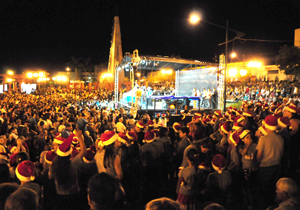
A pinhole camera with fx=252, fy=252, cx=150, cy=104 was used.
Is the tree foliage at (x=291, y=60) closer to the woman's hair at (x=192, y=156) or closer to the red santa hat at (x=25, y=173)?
the woman's hair at (x=192, y=156)

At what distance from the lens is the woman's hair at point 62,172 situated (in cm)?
320

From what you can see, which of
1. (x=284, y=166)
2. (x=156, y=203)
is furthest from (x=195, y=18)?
(x=156, y=203)

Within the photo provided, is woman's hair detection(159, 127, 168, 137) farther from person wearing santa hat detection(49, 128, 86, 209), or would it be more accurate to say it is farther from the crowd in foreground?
person wearing santa hat detection(49, 128, 86, 209)

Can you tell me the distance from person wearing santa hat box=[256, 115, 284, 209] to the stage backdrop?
1480 centimetres

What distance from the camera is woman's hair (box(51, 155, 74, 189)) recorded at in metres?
3.20

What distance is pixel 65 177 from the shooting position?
3.22 metres

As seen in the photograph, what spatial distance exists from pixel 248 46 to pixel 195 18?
35.4m

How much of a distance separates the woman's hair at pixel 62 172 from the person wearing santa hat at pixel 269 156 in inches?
116

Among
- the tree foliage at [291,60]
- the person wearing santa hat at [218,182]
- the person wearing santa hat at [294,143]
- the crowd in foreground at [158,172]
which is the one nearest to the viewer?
the crowd in foreground at [158,172]

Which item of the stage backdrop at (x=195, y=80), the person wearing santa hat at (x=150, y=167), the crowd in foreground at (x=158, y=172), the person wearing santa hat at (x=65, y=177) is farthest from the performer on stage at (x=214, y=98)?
the person wearing santa hat at (x=65, y=177)

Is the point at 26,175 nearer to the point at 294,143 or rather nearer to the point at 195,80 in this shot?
the point at 294,143

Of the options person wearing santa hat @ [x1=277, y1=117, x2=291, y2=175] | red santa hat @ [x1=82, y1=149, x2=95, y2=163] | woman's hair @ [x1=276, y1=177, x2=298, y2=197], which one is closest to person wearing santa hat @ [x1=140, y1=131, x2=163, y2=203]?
red santa hat @ [x1=82, y1=149, x2=95, y2=163]

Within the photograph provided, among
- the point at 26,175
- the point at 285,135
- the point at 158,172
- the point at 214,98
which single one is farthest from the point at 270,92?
the point at 26,175

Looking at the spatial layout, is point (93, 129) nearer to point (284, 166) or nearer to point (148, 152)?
point (148, 152)
